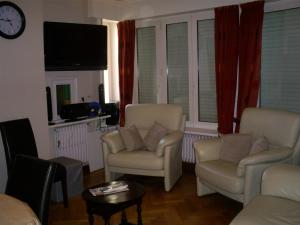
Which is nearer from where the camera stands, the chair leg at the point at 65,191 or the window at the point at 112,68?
the chair leg at the point at 65,191

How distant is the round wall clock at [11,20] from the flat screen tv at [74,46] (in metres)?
0.51

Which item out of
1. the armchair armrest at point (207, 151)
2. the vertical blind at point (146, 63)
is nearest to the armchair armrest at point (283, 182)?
the armchair armrest at point (207, 151)

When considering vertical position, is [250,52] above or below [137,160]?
above

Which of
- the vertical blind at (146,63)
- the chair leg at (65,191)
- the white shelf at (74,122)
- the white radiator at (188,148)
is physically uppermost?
the vertical blind at (146,63)

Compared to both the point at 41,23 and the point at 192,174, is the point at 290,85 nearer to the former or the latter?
the point at 192,174

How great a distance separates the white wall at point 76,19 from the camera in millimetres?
4523

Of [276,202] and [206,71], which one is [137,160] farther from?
[276,202]

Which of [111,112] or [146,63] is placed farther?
[146,63]

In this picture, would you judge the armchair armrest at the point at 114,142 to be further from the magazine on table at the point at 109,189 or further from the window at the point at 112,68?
the window at the point at 112,68

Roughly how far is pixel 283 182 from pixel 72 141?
2.94 metres

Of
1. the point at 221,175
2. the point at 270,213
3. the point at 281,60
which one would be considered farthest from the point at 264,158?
the point at 281,60

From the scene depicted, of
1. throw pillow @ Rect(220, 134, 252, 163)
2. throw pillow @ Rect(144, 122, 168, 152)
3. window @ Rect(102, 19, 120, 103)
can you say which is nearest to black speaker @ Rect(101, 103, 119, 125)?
window @ Rect(102, 19, 120, 103)

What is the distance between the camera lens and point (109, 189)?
297 cm

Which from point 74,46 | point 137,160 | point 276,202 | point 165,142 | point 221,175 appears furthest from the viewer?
point 74,46
